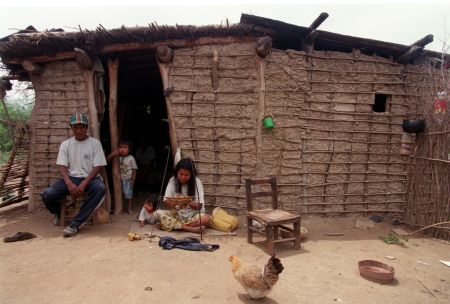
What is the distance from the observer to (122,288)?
3.02m

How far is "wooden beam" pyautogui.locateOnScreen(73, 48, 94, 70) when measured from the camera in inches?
200

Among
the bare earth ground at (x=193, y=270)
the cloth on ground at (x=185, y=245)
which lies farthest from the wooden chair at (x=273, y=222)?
the cloth on ground at (x=185, y=245)

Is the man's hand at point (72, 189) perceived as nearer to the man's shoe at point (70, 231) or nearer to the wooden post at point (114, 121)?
the man's shoe at point (70, 231)

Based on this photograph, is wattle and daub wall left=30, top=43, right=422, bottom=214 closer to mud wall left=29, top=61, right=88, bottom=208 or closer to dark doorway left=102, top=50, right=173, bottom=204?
mud wall left=29, top=61, right=88, bottom=208

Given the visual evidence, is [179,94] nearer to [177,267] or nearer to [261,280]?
[177,267]

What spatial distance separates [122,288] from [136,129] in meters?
7.68

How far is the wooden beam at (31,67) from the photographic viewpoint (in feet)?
17.5

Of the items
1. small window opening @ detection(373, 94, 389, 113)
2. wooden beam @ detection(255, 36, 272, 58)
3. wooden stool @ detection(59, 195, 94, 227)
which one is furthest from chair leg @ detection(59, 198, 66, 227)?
small window opening @ detection(373, 94, 389, 113)

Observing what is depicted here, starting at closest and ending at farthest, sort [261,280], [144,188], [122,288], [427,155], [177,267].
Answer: [261,280]
[122,288]
[177,267]
[427,155]
[144,188]

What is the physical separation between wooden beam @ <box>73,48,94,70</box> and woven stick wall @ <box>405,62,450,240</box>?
223 inches

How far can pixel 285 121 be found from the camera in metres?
5.43

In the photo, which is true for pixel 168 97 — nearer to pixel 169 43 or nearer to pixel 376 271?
pixel 169 43

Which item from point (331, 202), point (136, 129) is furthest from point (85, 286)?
point (136, 129)

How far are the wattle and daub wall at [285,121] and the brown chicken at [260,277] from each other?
2.69m
